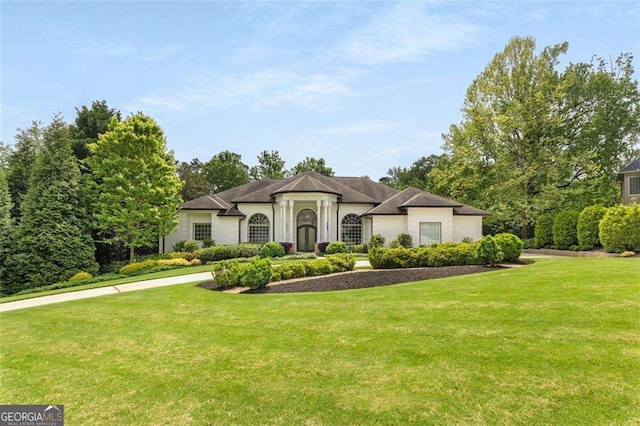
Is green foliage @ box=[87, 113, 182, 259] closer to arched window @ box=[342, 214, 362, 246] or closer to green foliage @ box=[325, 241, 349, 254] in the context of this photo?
green foliage @ box=[325, 241, 349, 254]

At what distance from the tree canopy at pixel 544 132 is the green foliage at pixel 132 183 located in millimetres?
24664

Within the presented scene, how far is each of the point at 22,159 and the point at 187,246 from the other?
1280 centimetres

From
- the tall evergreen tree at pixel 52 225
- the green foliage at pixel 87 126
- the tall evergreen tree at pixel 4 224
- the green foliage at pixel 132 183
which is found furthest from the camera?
the green foliage at pixel 87 126

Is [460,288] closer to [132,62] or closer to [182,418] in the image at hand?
[182,418]

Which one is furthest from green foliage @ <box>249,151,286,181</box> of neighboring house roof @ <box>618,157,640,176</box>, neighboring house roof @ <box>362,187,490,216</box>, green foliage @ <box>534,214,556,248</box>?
neighboring house roof @ <box>618,157,640,176</box>

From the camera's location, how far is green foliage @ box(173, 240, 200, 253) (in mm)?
24734

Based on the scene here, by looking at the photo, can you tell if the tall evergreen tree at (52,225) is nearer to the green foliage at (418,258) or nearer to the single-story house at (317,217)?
the single-story house at (317,217)

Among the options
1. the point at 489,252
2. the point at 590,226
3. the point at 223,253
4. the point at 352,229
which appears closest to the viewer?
the point at 489,252

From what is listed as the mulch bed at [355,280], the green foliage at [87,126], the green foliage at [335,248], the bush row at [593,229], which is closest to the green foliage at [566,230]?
the bush row at [593,229]

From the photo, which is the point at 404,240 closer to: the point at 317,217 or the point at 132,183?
the point at 317,217

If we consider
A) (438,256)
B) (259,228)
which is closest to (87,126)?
(259,228)

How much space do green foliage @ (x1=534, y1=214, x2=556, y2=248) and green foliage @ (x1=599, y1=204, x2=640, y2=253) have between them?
7.47 metres

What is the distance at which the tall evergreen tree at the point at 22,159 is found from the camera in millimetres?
23656

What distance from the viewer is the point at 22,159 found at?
24609 mm
